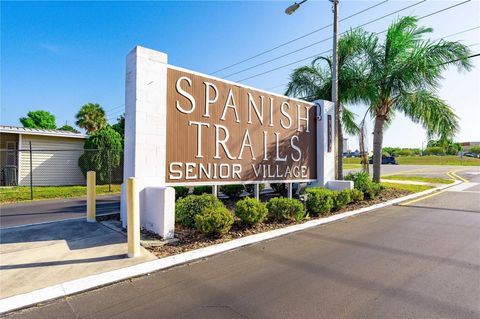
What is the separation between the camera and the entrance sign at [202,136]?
5.95m

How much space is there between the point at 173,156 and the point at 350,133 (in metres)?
11.8

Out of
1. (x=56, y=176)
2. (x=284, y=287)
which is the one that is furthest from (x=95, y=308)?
(x=56, y=176)

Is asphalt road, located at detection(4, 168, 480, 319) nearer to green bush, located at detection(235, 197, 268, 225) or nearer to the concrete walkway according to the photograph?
the concrete walkway

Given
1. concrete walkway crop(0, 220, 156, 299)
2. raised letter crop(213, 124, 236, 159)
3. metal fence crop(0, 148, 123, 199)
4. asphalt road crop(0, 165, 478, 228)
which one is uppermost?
raised letter crop(213, 124, 236, 159)

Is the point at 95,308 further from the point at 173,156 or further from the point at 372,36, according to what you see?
the point at 372,36

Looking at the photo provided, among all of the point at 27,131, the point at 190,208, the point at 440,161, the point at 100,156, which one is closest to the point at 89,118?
the point at 27,131

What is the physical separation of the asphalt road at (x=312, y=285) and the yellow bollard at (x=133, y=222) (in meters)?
0.79

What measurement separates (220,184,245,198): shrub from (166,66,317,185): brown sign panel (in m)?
1.96

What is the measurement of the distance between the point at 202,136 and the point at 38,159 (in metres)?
13.6

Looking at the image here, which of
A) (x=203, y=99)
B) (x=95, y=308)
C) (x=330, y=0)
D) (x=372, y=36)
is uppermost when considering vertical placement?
(x=330, y=0)

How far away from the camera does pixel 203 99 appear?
23.6 ft

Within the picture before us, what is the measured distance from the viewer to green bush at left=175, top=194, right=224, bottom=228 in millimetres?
6003

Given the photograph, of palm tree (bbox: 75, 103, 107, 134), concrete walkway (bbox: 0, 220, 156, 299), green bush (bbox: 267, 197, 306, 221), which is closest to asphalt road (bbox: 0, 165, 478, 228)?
concrete walkway (bbox: 0, 220, 156, 299)

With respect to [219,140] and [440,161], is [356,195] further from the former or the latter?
[440,161]
